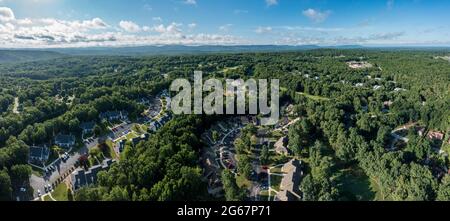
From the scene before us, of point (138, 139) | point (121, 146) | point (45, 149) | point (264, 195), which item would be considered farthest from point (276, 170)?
point (45, 149)

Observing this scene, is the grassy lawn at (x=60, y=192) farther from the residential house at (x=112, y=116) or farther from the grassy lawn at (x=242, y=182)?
the residential house at (x=112, y=116)

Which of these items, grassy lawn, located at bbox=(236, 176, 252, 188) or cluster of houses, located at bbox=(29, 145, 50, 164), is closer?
grassy lawn, located at bbox=(236, 176, 252, 188)

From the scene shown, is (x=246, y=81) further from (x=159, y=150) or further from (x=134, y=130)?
(x=159, y=150)

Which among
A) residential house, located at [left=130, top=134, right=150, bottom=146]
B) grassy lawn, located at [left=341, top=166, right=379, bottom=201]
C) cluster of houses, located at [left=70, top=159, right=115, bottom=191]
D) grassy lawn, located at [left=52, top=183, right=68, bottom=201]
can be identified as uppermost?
residential house, located at [left=130, top=134, right=150, bottom=146]

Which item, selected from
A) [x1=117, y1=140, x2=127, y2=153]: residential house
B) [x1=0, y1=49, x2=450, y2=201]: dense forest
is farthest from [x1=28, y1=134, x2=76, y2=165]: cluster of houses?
[x1=117, y1=140, x2=127, y2=153]: residential house

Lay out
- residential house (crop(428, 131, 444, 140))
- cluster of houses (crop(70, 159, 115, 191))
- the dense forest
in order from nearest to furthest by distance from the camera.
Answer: the dense forest → cluster of houses (crop(70, 159, 115, 191)) → residential house (crop(428, 131, 444, 140))

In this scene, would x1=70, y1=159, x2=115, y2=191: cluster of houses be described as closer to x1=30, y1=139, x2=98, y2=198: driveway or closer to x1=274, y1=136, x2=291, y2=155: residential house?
x1=30, y1=139, x2=98, y2=198: driveway
